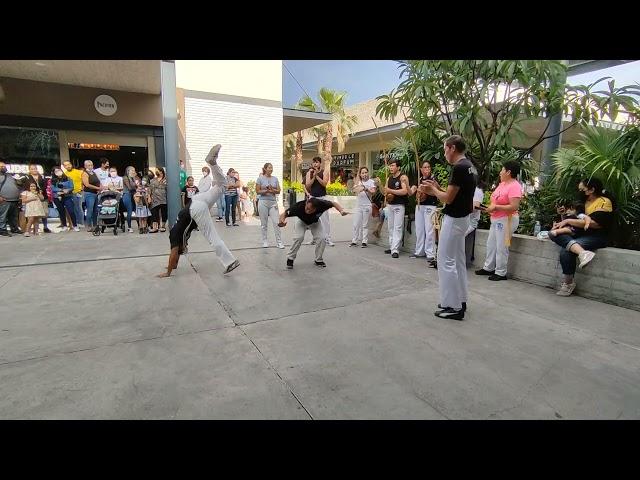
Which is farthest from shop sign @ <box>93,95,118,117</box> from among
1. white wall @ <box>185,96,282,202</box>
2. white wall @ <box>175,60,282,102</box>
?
white wall @ <box>185,96,282,202</box>

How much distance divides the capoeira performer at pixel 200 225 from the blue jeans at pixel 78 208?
6.15m

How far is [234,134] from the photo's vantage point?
13789mm

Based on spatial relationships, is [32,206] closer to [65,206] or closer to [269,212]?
[65,206]

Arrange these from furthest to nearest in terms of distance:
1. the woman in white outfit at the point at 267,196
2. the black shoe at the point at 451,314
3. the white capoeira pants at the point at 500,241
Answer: the woman in white outfit at the point at 267,196 < the white capoeira pants at the point at 500,241 < the black shoe at the point at 451,314

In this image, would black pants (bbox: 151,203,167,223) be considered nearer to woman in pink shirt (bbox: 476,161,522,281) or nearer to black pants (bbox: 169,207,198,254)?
black pants (bbox: 169,207,198,254)

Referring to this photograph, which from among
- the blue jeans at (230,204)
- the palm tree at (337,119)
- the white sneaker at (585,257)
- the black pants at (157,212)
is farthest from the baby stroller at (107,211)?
the palm tree at (337,119)

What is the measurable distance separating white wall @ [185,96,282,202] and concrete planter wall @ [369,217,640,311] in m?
10.7

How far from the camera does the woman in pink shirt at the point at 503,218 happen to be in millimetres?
5250

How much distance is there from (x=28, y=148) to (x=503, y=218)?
14.2m

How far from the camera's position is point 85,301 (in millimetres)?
4344

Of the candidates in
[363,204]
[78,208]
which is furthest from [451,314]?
[78,208]

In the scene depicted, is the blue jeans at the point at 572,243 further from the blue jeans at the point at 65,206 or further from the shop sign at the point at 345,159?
the shop sign at the point at 345,159

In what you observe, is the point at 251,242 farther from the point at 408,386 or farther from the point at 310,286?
the point at 408,386
